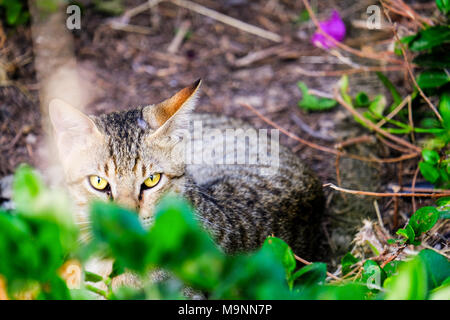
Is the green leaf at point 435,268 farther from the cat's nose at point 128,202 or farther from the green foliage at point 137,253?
the cat's nose at point 128,202

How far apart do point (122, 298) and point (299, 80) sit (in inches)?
157

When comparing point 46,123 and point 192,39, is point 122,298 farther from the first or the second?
point 192,39

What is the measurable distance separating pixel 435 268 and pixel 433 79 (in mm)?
2026

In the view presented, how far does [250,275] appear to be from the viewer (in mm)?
996

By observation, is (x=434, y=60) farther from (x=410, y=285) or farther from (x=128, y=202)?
(x=410, y=285)

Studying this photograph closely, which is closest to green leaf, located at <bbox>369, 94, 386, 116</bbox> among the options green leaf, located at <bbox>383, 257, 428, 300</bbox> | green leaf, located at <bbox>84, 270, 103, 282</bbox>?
green leaf, located at <bbox>383, 257, 428, 300</bbox>

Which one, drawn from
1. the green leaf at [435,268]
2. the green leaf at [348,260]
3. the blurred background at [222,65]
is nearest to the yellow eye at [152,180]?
the green leaf at [348,260]

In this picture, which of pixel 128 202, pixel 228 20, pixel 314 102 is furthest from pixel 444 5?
pixel 228 20

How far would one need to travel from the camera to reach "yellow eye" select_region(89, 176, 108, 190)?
2.46 m

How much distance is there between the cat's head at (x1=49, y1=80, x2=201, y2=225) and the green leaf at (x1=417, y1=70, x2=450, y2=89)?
162cm

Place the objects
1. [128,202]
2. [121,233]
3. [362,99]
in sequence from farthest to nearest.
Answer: [362,99] → [128,202] → [121,233]

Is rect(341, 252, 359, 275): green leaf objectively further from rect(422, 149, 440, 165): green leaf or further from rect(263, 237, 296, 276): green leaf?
rect(263, 237, 296, 276): green leaf

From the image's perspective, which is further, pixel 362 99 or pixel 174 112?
pixel 362 99

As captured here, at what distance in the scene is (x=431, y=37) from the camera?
2.97 meters
